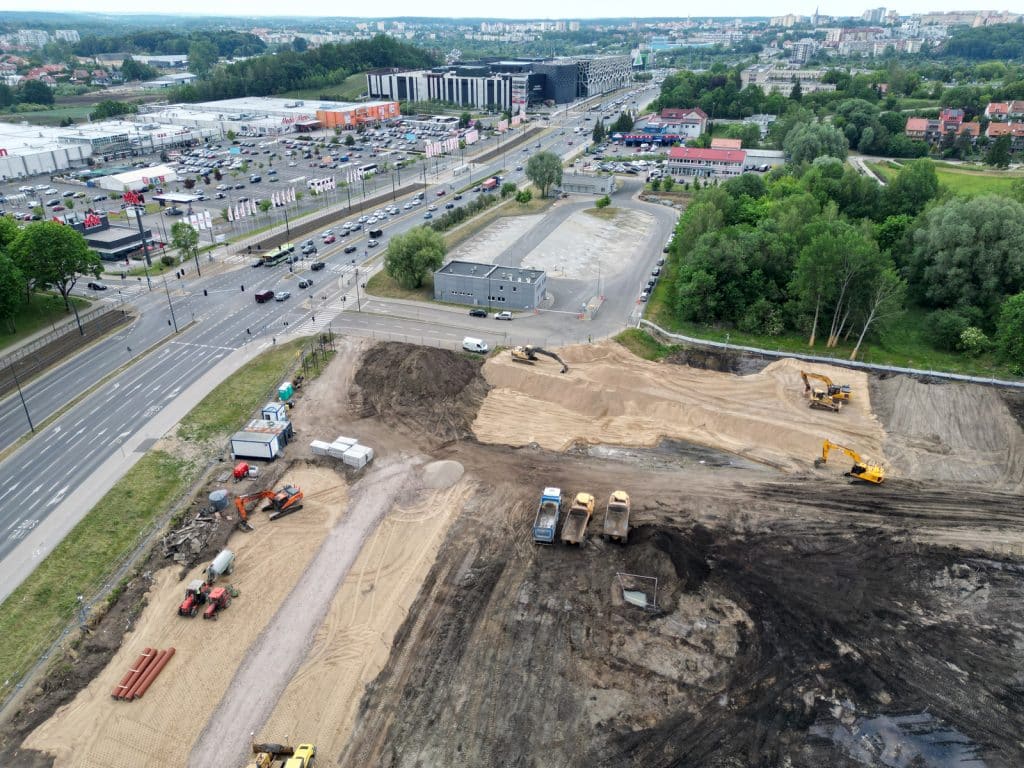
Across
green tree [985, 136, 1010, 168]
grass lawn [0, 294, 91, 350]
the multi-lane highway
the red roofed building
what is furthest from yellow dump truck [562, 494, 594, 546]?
green tree [985, 136, 1010, 168]

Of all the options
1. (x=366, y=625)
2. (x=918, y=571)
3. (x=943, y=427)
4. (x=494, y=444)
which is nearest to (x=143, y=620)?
(x=366, y=625)

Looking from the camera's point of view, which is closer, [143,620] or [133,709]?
[133,709]

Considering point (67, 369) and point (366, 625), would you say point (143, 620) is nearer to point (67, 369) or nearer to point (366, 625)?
point (366, 625)

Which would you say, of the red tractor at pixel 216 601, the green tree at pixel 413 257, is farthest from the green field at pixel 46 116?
the red tractor at pixel 216 601

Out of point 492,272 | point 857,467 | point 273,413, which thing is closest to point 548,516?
point 857,467

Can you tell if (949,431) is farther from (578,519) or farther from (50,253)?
(50,253)

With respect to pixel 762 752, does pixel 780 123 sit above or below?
above

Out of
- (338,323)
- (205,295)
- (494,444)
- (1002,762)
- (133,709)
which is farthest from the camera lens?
(205,295)
